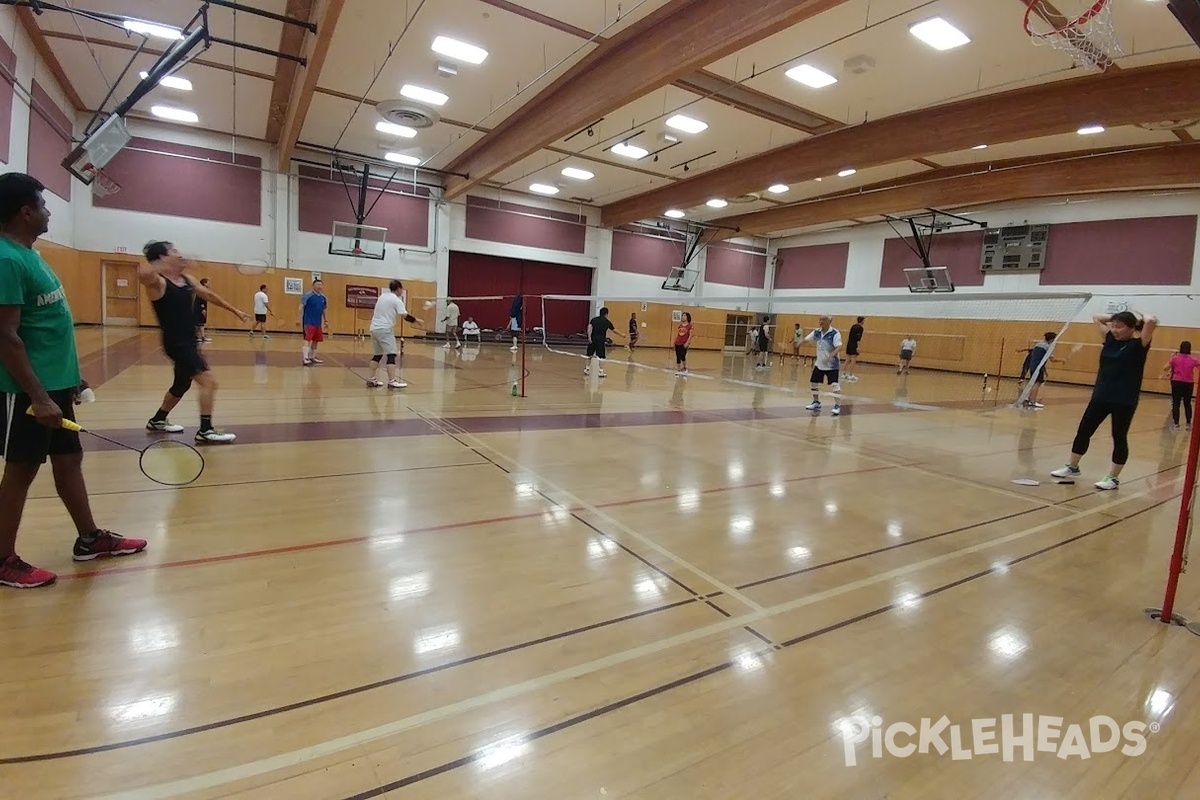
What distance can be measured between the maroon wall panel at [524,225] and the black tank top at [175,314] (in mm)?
20387

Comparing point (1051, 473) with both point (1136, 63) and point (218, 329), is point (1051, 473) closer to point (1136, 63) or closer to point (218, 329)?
point (1136, 63)

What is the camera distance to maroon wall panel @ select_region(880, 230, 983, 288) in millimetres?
23953

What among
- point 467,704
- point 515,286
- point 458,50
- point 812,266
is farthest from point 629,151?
point 467,704

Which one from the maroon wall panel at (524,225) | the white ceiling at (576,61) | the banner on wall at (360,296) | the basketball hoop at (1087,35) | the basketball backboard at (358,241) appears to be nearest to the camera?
the basketball hoop at (1087,35)

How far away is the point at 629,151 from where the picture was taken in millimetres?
18375

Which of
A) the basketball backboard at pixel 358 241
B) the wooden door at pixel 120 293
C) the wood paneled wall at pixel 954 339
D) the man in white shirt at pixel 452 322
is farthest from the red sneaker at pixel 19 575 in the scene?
the wood paneled wall at pixel 954 339

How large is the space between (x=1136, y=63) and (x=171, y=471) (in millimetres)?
16445

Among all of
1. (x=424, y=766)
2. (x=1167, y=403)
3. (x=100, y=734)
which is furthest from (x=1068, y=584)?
(x=1167, y=403)

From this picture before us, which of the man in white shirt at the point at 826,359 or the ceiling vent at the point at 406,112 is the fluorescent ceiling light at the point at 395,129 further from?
the man in white shirt at the point at 826,359

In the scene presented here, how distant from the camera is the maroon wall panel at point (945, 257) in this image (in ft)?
78.6

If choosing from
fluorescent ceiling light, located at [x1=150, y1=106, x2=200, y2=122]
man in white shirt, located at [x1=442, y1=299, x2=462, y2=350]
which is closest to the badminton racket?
fluorescent ceiling light, located at [x1=150, y1=106, x2=200, y2=122]

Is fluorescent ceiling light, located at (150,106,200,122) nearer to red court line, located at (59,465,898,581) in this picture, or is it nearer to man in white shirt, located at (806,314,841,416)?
man in white shirt, located at (806,314,841,416)

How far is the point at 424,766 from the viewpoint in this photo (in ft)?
6.01

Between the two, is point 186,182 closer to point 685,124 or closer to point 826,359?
point 685,124
